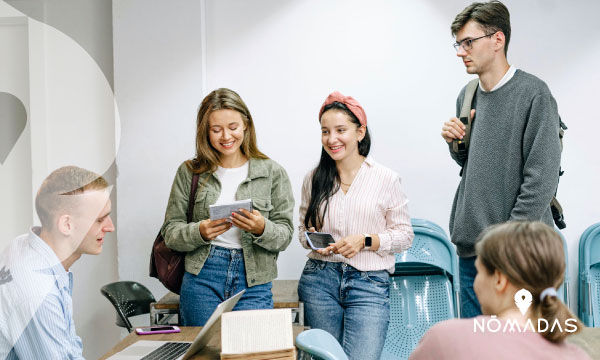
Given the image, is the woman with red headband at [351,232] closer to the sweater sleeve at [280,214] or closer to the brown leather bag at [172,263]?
the sweater sleeve at [280,214]

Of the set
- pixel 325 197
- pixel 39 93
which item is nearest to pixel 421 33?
pixel 325 197

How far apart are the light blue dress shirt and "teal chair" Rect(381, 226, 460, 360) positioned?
2330 millimetres

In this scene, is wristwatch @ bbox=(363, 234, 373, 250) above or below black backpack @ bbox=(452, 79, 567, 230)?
below

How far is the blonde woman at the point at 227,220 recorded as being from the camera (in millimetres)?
2826

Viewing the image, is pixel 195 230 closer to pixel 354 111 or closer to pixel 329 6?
pixel 354 111

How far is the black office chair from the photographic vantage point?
3.31 metres

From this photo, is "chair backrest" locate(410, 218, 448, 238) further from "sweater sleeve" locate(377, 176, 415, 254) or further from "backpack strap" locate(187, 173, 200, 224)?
"backpack strap" locate(187, 173, 200, 224)

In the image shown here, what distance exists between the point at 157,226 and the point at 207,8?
1560 millimetres

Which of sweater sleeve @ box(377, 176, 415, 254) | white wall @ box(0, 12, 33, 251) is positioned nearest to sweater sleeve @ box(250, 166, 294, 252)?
sweater sleeve @ box(377, 176, 415, 254)

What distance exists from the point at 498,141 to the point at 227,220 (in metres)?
1.30

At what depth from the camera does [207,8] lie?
4.20m

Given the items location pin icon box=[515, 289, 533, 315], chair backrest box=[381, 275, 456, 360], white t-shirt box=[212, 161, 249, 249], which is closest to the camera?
location pin icon box=[515, 289, 533, 315]

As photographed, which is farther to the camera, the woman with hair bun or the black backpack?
the black backpack

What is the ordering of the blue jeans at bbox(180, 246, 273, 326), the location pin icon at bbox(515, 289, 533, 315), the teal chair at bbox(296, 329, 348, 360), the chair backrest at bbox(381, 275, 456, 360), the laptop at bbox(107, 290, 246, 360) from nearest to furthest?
the location pin icon at bbox(515, 289, 533, 315)
the teal chair at bbox(296, 329, 348, 360)
the laptop at bbox(107, 290, 246, 360)
the blue jeans at bbox(180, 246, 273, 326)
the chair backrest at bbox(381, 275, 456, 360)
